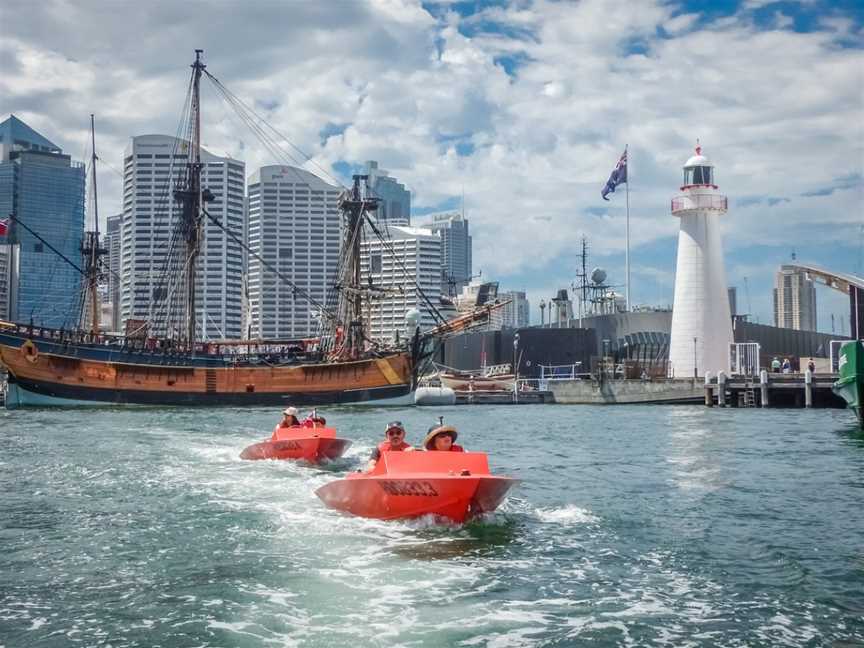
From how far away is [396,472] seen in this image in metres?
15.8

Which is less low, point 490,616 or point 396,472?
point 396,472

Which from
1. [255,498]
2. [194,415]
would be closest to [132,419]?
[194,415]

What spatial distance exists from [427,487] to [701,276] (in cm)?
4878

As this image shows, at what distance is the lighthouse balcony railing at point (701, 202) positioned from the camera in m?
60.5

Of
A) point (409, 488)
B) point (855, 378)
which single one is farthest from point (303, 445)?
point (855, 378)

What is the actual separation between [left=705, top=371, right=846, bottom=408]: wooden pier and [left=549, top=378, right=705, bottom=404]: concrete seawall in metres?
1.75

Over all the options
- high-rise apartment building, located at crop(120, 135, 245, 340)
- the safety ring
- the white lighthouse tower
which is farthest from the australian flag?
high-rise apartment building, located at crop(120, 135, 245, 340)

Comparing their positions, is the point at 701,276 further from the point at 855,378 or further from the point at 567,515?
the point at 567,515

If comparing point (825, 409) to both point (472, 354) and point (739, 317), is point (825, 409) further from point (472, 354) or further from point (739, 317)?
point (472, 354)

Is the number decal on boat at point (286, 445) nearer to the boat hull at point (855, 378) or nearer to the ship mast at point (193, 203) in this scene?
the boat hull at point (855, 378)

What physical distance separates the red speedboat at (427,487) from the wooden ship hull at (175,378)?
165 feet

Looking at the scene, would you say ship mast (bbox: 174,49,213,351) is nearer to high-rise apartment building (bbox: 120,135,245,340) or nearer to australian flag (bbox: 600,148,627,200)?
australian flag (bbox: 600,148,627,200)

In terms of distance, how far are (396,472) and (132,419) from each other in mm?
34513

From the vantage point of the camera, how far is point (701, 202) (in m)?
60.6
